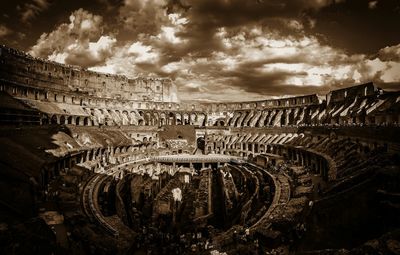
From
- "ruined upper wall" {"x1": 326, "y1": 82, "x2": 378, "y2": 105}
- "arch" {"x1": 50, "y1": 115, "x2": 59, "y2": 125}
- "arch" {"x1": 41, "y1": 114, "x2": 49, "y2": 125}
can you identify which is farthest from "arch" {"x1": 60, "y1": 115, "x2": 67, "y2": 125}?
"ruined upper wall" {"x1": 326, "y1": 82, "x2": 378, "y2": 105}

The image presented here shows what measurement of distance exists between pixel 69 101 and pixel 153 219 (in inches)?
1652

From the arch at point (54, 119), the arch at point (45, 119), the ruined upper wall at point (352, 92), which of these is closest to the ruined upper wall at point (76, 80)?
the arch at point (54, 119)

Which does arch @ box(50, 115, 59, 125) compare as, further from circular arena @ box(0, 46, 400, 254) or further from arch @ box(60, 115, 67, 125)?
arch @ box(60, 115, 67, 125)

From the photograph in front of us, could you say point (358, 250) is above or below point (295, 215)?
above

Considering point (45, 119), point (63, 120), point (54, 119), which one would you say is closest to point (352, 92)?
point (63, 120)

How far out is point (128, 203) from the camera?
1157 inches

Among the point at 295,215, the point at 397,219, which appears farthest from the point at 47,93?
the point at 397,219

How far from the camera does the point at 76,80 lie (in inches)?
2726

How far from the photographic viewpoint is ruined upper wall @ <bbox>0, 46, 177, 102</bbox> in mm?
52438

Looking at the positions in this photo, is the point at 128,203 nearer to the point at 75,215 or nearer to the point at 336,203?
the point at 75,215

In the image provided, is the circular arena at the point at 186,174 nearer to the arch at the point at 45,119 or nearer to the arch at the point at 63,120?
the arch at the point at 45,119

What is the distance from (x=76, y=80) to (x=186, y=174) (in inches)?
1674

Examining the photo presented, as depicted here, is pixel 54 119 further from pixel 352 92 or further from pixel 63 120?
pixel 352 92

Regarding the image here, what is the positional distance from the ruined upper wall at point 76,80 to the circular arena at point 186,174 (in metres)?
0.28
